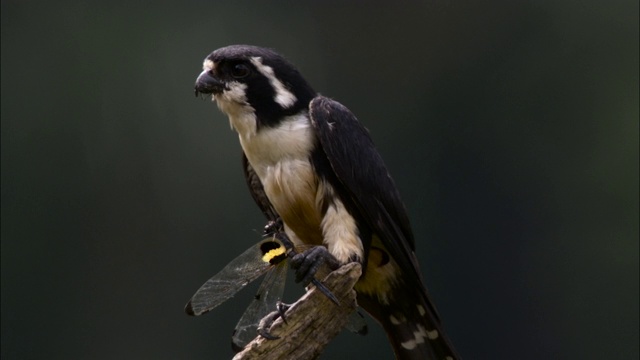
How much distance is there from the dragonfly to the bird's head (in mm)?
651

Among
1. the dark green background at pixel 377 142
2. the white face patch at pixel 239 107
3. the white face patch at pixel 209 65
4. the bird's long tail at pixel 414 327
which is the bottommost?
the dark green background at pixel 377 142

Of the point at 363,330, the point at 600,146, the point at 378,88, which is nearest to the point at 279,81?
the point at 363,330

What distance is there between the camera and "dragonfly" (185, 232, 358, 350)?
616 cm

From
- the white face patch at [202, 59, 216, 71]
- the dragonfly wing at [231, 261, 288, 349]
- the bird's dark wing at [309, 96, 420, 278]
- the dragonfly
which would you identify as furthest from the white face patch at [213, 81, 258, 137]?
the dragonfly wing at [231, 261, 288, 349]

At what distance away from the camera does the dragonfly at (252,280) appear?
20.2ft

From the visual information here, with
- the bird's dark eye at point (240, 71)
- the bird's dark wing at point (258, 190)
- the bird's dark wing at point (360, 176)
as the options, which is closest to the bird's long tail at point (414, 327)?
the bird's dark wing at point (360, 176)

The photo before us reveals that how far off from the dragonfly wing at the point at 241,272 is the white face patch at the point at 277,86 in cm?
72

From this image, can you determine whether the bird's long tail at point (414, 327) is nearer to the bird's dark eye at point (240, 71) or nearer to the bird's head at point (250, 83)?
the bird's head at point (250, 83)

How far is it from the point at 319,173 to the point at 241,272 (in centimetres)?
63

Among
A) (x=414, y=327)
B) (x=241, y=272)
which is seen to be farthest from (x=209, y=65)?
(x=414, y=327)

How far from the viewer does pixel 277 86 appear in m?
6.54

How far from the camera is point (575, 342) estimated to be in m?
17.4

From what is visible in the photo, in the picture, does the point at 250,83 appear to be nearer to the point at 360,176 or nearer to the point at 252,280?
the point at 360,176

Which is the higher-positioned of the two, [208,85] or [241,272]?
[208,85]
